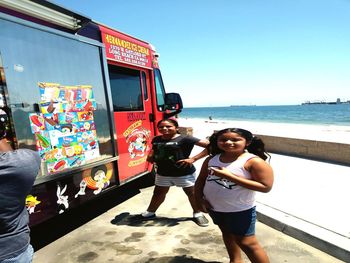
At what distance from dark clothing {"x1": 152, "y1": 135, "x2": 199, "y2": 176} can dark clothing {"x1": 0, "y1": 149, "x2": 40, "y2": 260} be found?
2287 millimetres

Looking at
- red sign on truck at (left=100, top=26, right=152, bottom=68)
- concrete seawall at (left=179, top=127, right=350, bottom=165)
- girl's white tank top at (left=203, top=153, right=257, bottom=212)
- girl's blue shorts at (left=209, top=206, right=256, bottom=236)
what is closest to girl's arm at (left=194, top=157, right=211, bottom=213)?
girl's white tank top at (left=203, top=153, right=257, bottom=212)

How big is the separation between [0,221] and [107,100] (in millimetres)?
2666

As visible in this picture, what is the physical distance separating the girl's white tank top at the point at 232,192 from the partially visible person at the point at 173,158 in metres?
1.24

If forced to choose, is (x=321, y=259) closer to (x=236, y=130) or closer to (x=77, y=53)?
(x=236, y=130)

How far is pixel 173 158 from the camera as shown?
152 inches

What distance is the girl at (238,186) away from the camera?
224cm

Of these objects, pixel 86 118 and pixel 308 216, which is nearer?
pixel 86 118

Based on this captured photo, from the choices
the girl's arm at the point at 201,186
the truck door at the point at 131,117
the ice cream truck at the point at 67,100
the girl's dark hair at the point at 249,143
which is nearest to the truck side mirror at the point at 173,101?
the truck door at the point at 131,117

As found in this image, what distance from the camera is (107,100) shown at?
159 inches

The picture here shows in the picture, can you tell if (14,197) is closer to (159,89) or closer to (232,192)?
(232,192)

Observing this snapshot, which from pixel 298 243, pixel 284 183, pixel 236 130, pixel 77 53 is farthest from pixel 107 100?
pixel 284 183

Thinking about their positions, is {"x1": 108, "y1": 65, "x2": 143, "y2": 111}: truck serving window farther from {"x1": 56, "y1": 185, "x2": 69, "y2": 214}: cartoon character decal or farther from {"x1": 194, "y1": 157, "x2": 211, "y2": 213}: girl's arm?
{"x1": 194, "y1": 157, "x2": 211, "y2": 213}: girl's arm

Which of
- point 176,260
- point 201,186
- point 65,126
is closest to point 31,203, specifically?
point 65,126

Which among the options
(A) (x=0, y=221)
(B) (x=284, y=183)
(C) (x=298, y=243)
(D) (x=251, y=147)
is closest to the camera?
(A) (x=0, y=221)
